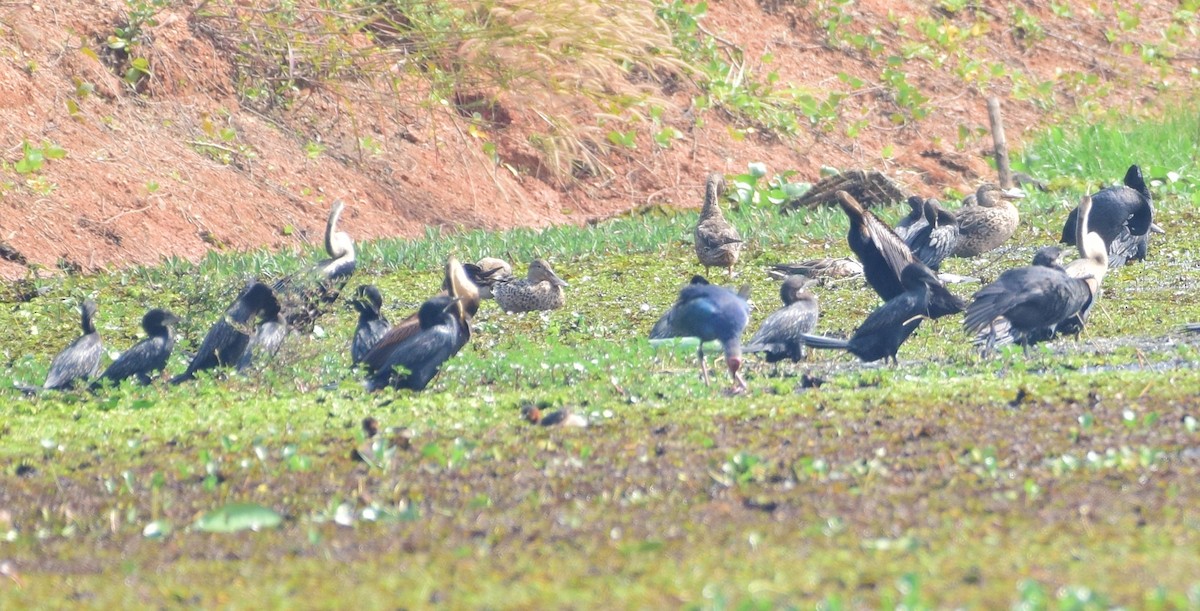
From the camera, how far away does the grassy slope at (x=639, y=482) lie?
464 cm

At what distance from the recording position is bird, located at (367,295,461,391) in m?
9.73

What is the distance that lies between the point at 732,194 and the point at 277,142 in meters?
5.74

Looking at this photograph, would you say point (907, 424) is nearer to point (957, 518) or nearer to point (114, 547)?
point (957, 518)

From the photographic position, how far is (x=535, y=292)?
14.1 metres

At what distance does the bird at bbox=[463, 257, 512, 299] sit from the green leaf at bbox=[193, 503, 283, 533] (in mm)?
8688

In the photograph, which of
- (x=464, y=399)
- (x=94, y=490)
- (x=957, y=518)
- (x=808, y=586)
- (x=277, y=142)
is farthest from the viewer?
(x=277, y=142)

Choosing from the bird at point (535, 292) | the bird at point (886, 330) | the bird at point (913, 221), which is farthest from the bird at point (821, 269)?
the bird at point (886, 330)

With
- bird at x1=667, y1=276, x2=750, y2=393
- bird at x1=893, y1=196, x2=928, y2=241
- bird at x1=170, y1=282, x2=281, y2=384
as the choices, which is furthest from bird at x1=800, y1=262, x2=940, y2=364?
bird at x1=893, y1=196, x2=928, y2=241

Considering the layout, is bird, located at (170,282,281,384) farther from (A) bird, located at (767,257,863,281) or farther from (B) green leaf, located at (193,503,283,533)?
(A) bird, located at (767,257,863,281)

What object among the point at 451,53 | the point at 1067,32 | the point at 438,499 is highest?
the point at 438,499

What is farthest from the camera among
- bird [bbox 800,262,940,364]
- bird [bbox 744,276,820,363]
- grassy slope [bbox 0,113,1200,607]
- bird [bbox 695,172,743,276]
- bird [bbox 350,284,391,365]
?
bird [bbox 695,172,743,276]

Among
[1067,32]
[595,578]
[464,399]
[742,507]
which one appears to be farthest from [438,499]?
[1067,32]

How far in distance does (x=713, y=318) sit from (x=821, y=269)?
4669 millimetres

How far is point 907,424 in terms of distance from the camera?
740 centimetres
